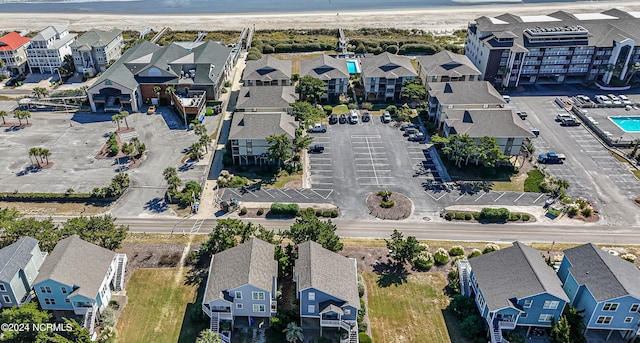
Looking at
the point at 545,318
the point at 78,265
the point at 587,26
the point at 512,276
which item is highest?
the point at 587,26

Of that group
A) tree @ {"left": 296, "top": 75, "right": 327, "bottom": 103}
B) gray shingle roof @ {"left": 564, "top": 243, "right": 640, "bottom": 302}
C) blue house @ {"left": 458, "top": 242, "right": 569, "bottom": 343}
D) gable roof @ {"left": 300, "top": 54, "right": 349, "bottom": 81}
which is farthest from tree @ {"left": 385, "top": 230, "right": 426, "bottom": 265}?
gable roof @ {"left": 300, "top": 54, "right": 349, "bottom": 81}

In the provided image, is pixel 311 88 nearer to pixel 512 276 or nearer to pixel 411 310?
pixel 411 310

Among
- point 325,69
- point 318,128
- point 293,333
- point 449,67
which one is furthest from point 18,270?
point 449,67

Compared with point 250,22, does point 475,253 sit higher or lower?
lower

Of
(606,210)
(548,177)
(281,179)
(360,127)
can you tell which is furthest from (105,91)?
(606,210)

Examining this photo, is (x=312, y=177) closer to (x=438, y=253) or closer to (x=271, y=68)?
(x=438, y=253)

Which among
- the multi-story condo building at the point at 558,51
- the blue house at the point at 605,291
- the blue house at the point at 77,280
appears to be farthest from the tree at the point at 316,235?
the multi-story condo building at the point at 558,51

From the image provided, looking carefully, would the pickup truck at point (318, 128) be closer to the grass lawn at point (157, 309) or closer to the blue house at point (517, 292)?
the grass lawn at point (157, 309)

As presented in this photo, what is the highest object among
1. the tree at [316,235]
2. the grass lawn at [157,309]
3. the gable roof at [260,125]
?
the gable roof at [260,125]
